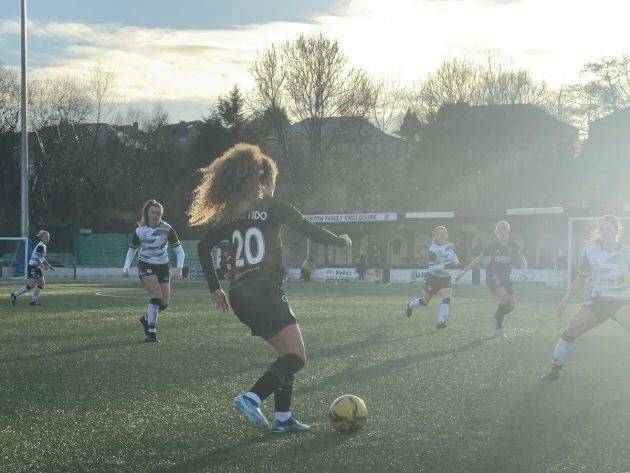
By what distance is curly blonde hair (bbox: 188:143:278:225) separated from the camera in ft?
21.7

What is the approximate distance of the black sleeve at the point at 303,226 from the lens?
6.59 metres

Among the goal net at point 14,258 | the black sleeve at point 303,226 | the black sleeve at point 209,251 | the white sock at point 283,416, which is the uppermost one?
the black sleeve at point 303,226

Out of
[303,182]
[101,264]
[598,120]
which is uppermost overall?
[598,120]

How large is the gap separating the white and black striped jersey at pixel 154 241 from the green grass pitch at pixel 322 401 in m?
1.28

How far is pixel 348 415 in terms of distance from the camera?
6684mm

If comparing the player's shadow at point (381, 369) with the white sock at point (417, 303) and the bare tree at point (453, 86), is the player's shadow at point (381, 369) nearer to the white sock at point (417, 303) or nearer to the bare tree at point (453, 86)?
the white sock at point (417, 303)

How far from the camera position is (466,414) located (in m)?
7.64

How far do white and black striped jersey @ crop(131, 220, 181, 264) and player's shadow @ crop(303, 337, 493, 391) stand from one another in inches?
176

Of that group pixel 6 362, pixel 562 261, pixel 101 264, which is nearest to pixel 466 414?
pixel 6 362

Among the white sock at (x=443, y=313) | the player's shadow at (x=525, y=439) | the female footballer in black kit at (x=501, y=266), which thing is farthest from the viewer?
the white sock at (x=443, y=313)

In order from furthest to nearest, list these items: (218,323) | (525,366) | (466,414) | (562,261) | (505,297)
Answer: (562,261)
(218,323)
(505,297)
(525,366)
(466,414)

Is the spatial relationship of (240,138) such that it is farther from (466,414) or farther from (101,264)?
(466,414)

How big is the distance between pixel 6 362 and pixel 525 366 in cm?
634

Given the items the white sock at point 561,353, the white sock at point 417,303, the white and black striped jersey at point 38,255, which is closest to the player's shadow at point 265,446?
the white sock at point 561,353
